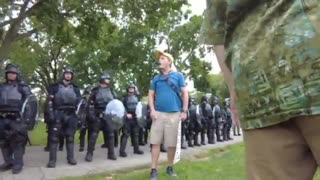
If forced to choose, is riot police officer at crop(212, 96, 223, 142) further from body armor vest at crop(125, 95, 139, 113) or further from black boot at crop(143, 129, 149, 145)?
body armor vest at crop(125, 95, 139, 113)

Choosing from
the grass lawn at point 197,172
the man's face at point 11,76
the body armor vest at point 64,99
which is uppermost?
the man's face at point 11,76

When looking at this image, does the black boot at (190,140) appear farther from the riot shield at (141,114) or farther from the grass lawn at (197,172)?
the grass lawn at (197,172)

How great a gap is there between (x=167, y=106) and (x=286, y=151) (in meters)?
5.78

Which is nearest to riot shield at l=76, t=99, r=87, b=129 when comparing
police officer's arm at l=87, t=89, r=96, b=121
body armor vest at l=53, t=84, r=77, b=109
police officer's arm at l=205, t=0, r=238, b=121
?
police officer's arm at l=87, t=89, r=96, b=121

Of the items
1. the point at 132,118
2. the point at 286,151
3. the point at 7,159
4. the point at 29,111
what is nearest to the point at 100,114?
the point at 132,118

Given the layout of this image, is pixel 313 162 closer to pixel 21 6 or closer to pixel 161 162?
pixel 161 162

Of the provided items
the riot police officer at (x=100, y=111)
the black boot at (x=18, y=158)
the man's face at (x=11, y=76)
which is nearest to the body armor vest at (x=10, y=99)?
the man's face at (x=11, y=76)

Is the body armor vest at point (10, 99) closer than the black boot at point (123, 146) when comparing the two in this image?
Yes

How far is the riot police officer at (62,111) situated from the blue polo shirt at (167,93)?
2361 millimetres

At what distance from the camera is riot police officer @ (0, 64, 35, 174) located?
8297 millimetres

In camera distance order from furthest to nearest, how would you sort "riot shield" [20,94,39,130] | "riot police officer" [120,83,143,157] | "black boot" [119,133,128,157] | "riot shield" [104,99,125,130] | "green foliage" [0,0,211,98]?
"green foliage" [0,0,211,98], "riot police officer" [120,83,143,157], "black boot" [119,133,128,157], "riot shield" [104,99,125,130], "riot shield" [20,94,39,130]

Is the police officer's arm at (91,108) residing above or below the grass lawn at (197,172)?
above

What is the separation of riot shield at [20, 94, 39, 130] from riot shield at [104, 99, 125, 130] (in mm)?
2016

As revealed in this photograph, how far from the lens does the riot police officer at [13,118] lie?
8297 mm
